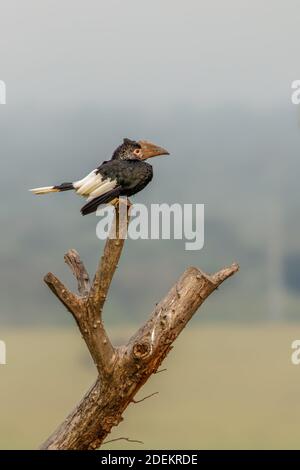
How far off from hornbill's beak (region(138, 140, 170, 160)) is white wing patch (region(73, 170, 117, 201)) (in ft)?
2.41

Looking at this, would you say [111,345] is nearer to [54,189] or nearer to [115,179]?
[115,179]

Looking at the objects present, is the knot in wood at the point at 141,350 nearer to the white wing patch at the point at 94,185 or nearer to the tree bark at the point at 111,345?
the tree bark at the point at 111,345

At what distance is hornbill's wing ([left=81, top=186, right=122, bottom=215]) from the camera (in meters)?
7.59

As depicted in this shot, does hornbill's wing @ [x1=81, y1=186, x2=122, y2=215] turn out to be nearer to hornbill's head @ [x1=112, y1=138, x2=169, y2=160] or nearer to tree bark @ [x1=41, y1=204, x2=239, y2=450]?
tree bark @ [x1=41, y1=204, x2=239, y2=450]

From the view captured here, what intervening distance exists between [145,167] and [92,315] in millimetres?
1909

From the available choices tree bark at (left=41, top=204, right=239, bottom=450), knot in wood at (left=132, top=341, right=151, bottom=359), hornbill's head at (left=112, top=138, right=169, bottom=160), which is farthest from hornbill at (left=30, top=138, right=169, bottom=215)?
knot in wood at (left=132, top=341, right=151, bottom=359)

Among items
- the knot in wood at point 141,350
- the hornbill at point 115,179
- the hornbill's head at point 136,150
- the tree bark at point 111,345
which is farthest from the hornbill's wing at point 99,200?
the knot in wood at point 141,350

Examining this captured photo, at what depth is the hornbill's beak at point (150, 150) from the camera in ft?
27.4

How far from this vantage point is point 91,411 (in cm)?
726

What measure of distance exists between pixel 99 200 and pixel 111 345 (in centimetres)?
155

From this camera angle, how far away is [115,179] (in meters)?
7.86
